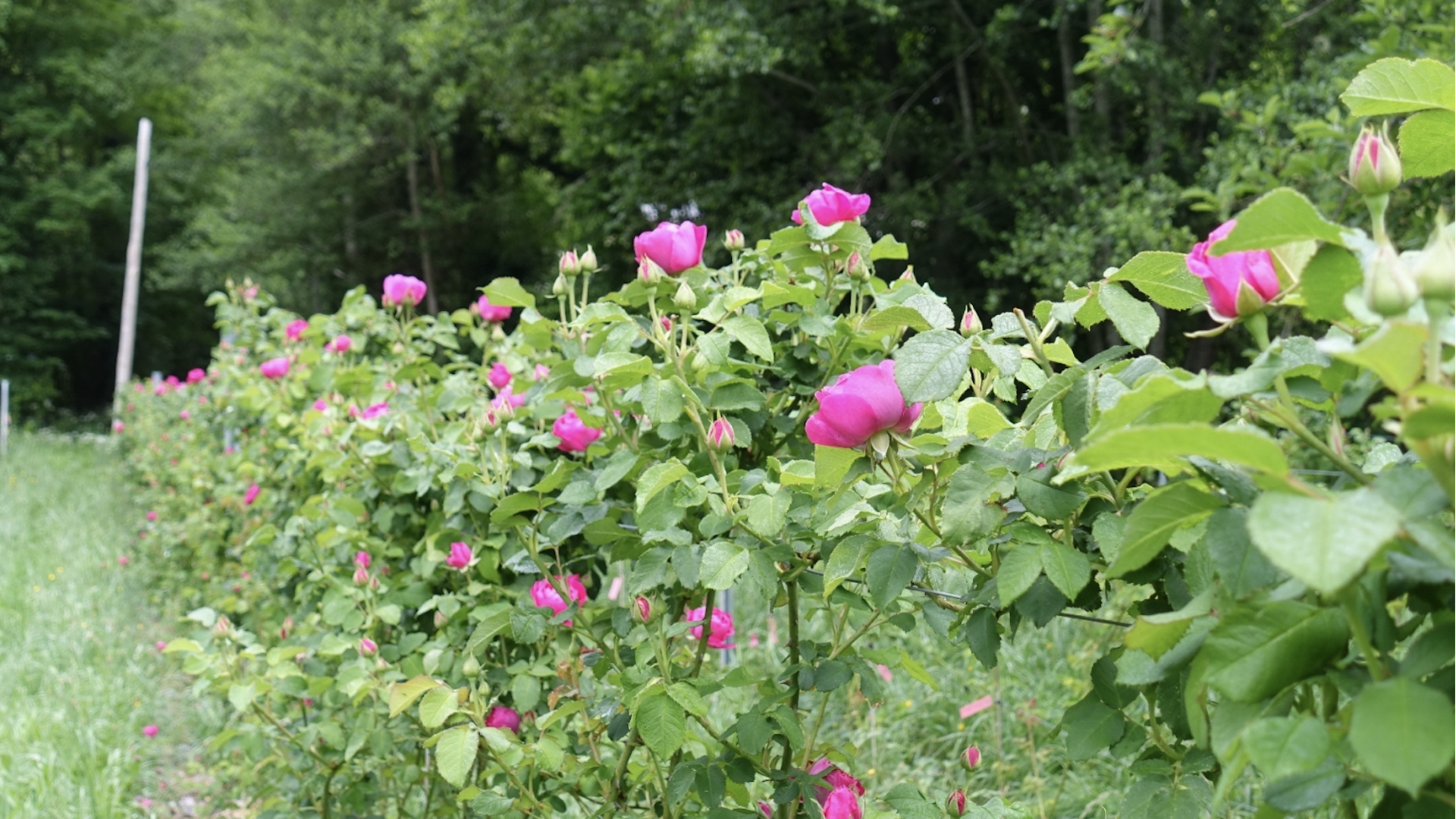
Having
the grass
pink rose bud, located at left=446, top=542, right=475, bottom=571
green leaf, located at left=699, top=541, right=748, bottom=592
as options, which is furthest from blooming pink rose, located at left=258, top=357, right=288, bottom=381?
green leaf, located at left=699, top=541, right=748, bottom=592

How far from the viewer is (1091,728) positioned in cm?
72

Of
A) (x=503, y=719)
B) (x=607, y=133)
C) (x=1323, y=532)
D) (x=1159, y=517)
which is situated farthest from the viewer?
(x=607, y=133)

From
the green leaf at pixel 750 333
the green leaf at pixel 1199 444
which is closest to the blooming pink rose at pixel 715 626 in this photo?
the green leaf at pixel 750 333

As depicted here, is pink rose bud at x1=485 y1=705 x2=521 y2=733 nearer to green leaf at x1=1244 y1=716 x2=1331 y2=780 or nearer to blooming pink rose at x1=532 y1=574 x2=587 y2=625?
blooming pink rose at x1=532 y1=574 x2=587 y2=625

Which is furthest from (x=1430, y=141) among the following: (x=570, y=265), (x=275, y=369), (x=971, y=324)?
(x=275, y=369)

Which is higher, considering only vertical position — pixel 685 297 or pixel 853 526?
pixel 685 297

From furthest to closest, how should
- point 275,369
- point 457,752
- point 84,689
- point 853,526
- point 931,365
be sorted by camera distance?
1. point 84,689
2. point 275,369
3. point 457,752
4. point 853,526
5. point 931,365

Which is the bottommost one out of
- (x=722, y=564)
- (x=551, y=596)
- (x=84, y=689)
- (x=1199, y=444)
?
(x=84, y=689)

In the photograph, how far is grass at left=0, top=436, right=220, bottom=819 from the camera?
7.13 ft

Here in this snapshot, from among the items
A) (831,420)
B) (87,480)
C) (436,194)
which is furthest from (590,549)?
(436,194)

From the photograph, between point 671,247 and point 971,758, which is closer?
point 671,247

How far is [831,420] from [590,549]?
777 mm

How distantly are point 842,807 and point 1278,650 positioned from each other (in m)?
0.57

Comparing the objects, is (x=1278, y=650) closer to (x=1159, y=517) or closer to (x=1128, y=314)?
(x=1159, y=517)
